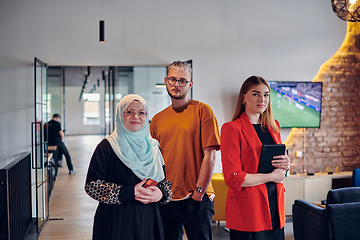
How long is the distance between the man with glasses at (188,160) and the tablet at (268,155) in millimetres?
318

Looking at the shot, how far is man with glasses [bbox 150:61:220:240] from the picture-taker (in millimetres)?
2100

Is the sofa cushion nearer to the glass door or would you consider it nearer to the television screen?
the television screen

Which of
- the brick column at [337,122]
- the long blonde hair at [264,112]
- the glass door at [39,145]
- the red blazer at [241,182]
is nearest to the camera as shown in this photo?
the red blazer at [241,182]

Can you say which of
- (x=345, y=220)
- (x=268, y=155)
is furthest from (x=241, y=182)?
(x=345, y=220)

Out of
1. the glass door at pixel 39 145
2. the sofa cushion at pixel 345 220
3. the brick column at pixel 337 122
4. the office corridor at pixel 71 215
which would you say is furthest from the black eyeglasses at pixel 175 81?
the brick column at pixel 337 122

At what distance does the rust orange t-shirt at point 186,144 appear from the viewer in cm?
213

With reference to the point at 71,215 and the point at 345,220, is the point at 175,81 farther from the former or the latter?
the point at 71,215

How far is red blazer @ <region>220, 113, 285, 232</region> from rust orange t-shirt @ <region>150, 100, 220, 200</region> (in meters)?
0.17

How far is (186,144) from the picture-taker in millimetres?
2139

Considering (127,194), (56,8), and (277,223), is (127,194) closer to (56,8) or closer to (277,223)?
(277,223)

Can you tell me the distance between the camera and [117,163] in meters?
1.68

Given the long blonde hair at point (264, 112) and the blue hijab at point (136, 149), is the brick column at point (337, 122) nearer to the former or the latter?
the long blonde hair at point (264, 112)

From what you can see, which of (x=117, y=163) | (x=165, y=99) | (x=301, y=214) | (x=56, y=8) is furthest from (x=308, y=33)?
(x=117, y=163)

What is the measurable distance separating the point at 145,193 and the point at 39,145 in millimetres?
3546
